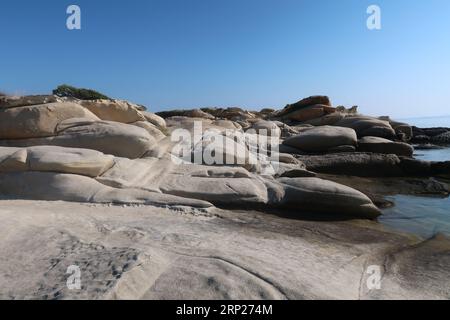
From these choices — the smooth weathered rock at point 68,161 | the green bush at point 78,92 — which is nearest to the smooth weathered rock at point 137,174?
the smooth weathered rock at point 68,161

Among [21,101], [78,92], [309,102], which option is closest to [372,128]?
[309,102]

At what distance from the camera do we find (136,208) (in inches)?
203

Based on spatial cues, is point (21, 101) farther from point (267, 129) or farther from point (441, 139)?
point (441, 139)

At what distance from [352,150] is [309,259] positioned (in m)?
8.23

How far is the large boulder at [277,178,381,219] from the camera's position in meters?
5.91

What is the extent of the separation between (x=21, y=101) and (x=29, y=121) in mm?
643

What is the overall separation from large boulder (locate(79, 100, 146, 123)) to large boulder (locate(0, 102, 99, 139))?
4.84 ft

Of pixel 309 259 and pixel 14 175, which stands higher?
pixel 14 175

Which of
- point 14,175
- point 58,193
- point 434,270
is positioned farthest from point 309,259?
point 14,175

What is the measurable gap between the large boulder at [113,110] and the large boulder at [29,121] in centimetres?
147

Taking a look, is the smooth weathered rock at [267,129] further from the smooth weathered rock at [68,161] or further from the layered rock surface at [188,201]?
the smooth weathered rock at [68,161]

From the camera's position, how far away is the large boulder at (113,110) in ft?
29.4
